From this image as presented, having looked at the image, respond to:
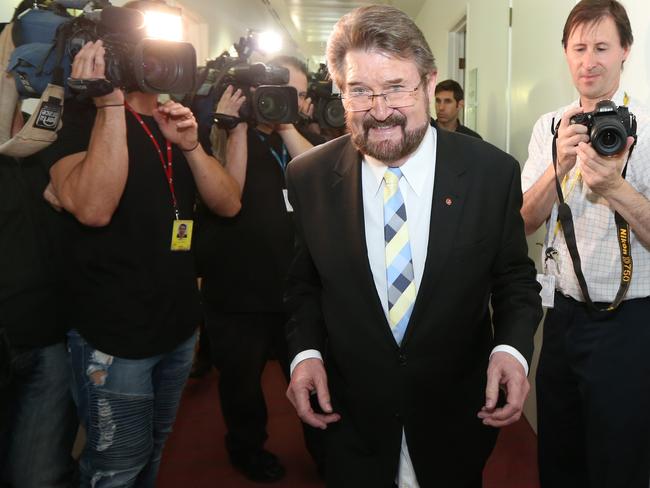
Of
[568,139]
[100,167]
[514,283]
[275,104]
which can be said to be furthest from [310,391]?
[275,104]

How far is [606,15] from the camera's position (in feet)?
5.50

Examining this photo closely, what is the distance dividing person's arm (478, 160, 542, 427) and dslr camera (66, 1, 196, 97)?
913mm

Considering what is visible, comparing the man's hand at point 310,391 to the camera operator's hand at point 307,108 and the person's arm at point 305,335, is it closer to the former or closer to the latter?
the person's arm at point 305,335

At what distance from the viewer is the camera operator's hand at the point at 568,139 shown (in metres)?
1.50

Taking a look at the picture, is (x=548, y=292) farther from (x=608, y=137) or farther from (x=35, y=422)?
(x=35, y=422)

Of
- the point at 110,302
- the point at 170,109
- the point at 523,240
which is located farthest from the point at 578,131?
the point at 110,302

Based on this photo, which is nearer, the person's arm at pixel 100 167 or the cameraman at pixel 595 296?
the person's arm at pixel 100 167

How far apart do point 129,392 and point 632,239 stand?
1.41m

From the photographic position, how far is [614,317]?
5.17 ft

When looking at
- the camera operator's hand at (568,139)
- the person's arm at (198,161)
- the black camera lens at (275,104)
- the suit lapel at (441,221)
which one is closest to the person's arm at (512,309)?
the suit lapel at (441,221)

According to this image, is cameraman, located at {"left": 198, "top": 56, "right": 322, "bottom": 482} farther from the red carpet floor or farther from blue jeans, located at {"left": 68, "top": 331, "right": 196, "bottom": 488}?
blue jeans, located at {"left": 68, "top": 331, "right": 196, "bottom": 488}

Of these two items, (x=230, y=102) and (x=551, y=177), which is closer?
(x=551, y=177)

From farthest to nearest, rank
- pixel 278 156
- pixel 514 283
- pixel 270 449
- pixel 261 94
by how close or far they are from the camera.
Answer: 1. pixel 270 449
2. pixel 278 156
3. pixel 261 94
4. pixel 514 283

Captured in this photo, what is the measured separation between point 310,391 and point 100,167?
0.73m
